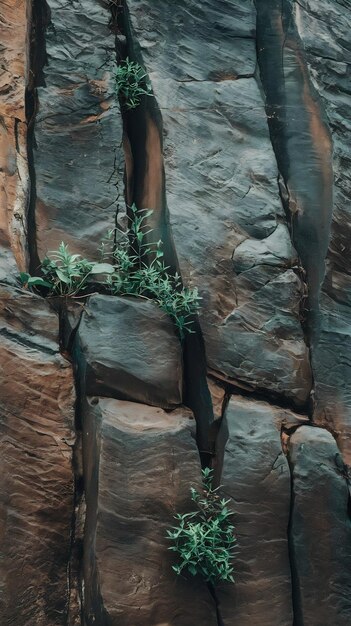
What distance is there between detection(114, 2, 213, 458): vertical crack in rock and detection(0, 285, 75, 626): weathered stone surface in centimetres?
74

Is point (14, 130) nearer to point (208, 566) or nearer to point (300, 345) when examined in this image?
point (300, 345)

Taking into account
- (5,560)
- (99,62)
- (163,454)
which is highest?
(99,62)

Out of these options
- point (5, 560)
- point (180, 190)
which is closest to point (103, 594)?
point (5, 560)

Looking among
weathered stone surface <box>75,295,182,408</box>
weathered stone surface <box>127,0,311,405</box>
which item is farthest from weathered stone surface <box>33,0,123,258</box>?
weathered stone surface <box>75,295,182,408</box>

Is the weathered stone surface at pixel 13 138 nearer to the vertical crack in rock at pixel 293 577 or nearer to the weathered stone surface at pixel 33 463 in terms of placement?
the weathered stone surface at pixel 33 463

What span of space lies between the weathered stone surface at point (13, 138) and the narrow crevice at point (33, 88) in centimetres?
4

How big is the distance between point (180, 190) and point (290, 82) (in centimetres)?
145

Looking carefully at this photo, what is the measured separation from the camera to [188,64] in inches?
249

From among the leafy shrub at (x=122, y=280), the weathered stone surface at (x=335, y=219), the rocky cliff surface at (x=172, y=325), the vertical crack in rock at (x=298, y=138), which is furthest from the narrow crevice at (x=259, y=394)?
the vertical crack in rock at (x=298, y=138)

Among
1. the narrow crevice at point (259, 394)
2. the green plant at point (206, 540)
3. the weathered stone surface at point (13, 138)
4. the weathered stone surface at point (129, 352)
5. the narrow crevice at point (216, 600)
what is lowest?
the narrow crevice at point (216, 600)

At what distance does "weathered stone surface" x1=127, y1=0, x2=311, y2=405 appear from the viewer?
17.4 feet

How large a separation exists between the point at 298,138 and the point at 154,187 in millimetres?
1161

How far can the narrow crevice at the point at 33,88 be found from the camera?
5.52m

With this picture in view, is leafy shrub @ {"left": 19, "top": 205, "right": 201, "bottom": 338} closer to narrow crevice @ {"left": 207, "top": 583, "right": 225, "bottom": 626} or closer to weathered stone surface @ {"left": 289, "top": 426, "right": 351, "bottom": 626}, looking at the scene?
weathered stone surface @ {"left": 289, "top": 426, "right": 351, "bottom": 626}
